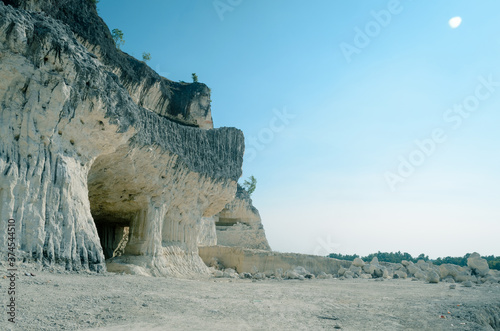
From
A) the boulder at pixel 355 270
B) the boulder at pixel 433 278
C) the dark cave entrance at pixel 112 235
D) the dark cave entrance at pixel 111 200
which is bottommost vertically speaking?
the boulder at pixel 355 270

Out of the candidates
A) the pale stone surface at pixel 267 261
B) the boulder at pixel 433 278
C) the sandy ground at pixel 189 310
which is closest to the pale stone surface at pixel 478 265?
the boulder at pixel 433 278

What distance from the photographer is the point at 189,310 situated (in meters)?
6.38

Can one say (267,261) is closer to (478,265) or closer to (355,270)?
(355,270)

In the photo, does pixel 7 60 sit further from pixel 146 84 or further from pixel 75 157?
pixel 146 84

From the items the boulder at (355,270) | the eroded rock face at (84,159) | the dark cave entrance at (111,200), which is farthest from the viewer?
the boulder at (355,270)

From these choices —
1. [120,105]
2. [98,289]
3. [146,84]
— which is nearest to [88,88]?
[120,105]

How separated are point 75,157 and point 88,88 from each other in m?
2.03

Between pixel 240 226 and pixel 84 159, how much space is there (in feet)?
101

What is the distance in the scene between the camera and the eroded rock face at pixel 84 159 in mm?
8617

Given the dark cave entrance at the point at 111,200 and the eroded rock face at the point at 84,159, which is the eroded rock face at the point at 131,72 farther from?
the dark cave entrance at the point at 111,200

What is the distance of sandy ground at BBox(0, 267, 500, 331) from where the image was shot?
512 centimetres

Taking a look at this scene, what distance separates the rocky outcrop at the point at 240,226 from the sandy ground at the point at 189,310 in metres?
31.3

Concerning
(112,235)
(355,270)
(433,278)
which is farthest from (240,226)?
(433,278)

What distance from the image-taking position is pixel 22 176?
8461 millimetres
